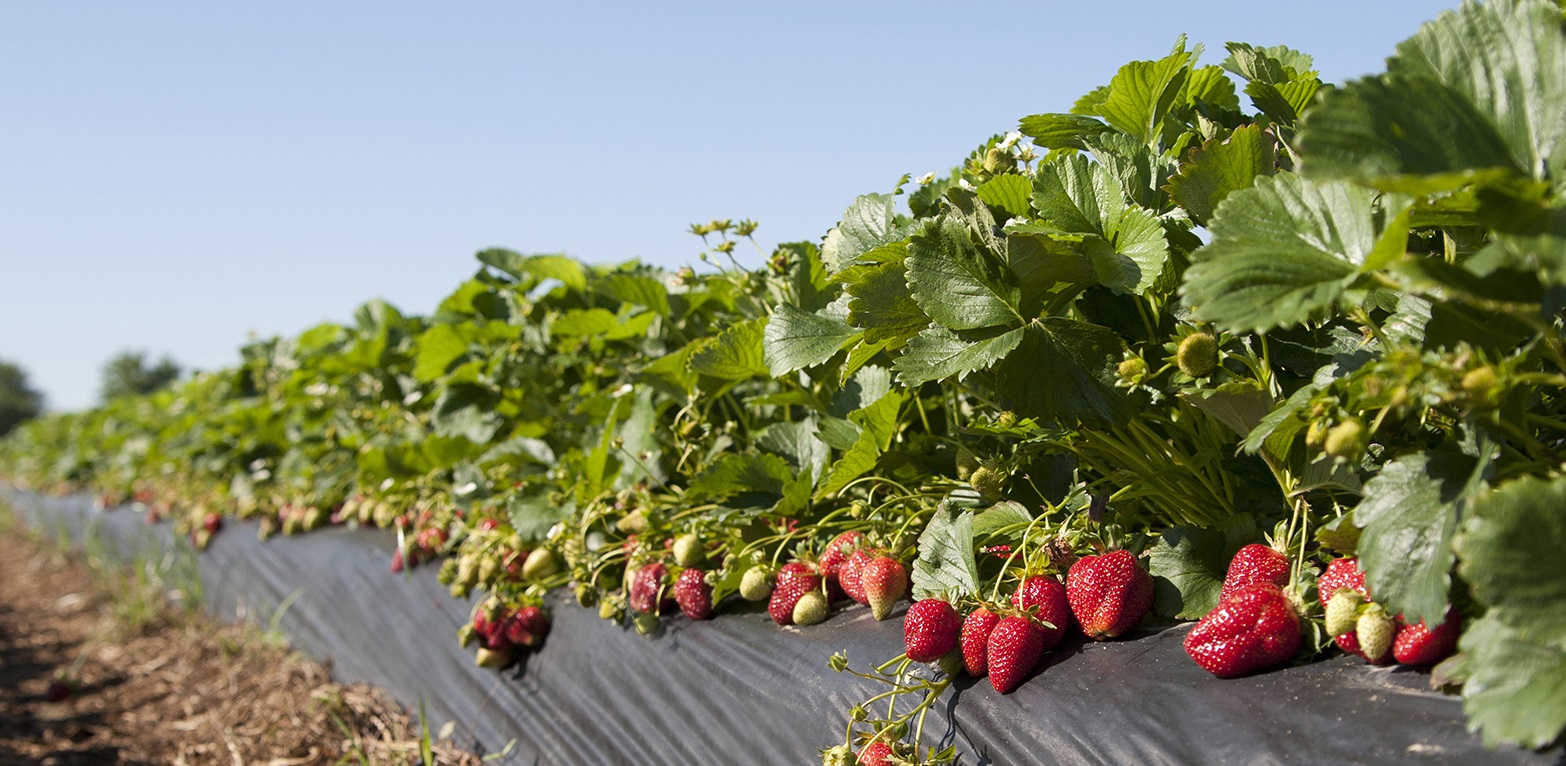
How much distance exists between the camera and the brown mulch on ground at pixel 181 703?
2559mm

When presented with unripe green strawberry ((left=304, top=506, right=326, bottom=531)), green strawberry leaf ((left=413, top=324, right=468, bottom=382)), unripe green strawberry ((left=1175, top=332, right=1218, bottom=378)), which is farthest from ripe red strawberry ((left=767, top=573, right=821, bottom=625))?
unripe green strawberry ((left=304, top=506, right=326, bottom=531))

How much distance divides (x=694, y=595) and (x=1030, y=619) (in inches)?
28.4

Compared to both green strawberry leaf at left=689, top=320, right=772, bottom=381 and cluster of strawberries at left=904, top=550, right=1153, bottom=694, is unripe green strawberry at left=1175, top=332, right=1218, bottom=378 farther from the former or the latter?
green strawberry leaf at left=689, top=320, right=772, bottom=381

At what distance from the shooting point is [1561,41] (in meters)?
0.79

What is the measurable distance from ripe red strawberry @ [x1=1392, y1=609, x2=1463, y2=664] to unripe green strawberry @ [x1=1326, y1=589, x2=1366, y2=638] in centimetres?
4

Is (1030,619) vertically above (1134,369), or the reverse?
(1134,369)

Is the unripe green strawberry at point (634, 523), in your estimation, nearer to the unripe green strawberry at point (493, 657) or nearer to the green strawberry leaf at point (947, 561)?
the unripe green strawberry at point (493, 657)

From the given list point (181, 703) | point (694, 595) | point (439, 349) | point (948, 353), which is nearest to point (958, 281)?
point (948, 353)

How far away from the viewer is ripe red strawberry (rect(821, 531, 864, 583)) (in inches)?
62.5

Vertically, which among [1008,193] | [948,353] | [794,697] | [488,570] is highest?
[1008,193]

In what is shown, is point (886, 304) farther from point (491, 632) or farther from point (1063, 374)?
point (491, 632)

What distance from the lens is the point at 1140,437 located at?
1232mm

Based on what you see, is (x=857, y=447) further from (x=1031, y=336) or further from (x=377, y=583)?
(x=377, y=583)

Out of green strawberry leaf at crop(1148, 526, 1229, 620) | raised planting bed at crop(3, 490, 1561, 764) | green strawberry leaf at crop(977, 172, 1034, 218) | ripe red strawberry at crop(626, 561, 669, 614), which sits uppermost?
green strawberry leaf at crop(977, 172, 1034, 218)
